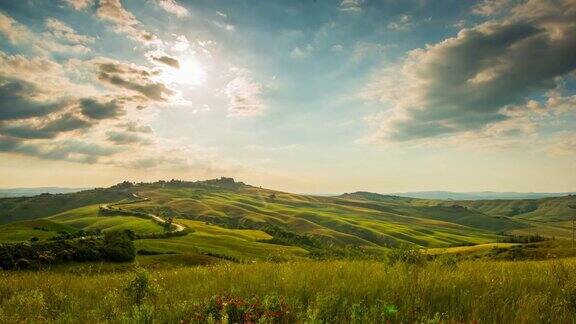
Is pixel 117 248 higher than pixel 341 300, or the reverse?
pixel 341 300

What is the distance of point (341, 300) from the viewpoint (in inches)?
295

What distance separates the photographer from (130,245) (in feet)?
228

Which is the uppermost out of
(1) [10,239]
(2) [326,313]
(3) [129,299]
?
(2) [326,313]

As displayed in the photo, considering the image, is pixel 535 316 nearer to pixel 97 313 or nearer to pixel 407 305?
pixel 407 305

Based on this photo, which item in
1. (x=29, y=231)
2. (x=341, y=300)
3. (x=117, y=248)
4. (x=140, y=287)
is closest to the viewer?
(x=341, y=300)

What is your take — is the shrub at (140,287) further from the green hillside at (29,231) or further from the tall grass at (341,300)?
the green hillside at (29,231)

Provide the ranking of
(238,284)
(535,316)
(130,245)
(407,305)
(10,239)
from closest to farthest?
(535,316) → (407,305) → (238,284) → (130,245) → (10,239)

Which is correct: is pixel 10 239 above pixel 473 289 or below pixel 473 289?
below

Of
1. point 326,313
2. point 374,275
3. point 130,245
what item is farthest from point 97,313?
point 130,245

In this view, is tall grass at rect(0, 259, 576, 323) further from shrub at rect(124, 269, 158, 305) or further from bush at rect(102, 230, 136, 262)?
bush at rect(102, 230, 136, 262)

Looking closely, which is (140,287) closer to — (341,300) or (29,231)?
(341,300)

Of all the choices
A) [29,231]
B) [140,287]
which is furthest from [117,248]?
[29,231]

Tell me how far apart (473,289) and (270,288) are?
4258mm

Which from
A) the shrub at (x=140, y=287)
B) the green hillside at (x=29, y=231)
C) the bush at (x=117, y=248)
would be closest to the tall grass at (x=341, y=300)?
the shrub at (x=140, y=287)
